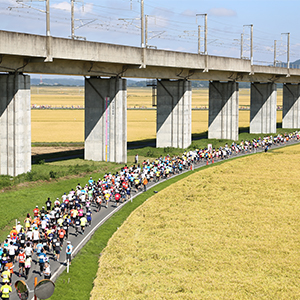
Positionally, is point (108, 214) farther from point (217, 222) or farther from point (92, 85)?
point (92, 85)

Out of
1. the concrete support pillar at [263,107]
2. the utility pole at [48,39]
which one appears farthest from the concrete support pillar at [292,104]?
the utility pole at [48,39]

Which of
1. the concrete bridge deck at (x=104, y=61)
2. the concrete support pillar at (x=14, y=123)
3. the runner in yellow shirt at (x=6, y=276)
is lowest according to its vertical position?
the runner in yellow shirt at (x=6, y=276)

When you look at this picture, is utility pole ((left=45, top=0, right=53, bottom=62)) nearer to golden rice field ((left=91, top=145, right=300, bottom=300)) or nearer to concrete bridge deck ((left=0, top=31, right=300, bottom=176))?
concrete bridge deck ((left=0, top=31, right=300, bottom=176))

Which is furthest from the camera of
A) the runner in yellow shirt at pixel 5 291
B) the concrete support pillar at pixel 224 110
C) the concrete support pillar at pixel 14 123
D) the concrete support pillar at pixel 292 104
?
the concrete support pillar at pixel 292 104

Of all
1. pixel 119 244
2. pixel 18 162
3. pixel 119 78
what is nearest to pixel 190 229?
pixel 119 244

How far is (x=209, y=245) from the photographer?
29.2 m

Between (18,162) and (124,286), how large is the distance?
22.5 metres

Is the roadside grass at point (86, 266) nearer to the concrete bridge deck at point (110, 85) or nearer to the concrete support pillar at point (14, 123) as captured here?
the concrete support pillar at point (14, 123)

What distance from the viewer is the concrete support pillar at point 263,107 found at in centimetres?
8662

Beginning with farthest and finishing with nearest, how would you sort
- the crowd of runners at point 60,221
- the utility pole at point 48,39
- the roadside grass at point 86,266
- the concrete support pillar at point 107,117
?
the concrete support pillar at point 107,117 → the utility pole at point 48,39 → the crowd of runners at point 60,221 → the roadside grass at point 86,266

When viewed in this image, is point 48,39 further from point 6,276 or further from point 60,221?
point 6,276

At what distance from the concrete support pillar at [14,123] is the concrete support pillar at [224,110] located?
3779 centimetres

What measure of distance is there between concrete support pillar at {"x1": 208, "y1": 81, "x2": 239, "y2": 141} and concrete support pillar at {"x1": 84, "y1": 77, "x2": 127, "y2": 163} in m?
25.2

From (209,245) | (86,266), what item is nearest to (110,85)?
(209,245)
